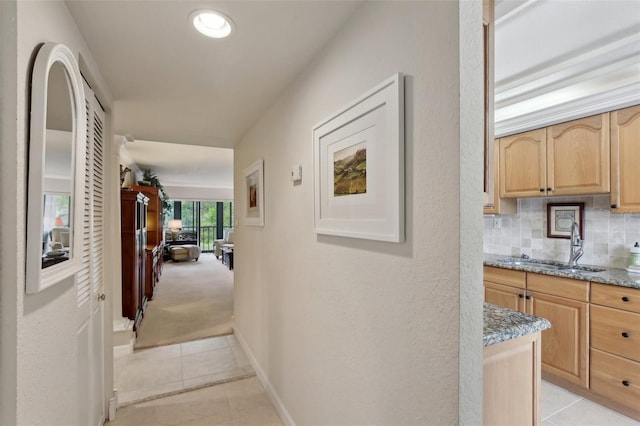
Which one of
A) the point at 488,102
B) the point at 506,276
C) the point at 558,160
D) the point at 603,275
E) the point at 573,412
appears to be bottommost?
the point at 573,412

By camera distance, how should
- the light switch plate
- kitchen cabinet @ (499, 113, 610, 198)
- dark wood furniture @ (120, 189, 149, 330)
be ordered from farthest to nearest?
dark wood furniture @ (120, 189, 149, 330) < kitchen cabinet @ (499, 113, 610, 198) < the light switch plate

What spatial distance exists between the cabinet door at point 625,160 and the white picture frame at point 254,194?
2.81m

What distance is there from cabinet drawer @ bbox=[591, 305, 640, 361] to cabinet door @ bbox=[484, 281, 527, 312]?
0.51 m

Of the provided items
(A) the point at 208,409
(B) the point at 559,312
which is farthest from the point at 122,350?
(B) the point at 559,312

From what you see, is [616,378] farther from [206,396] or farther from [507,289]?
[206,396]

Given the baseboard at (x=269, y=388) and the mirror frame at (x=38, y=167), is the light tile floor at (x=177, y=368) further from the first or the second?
the mirror frame at (x=38, y=167)

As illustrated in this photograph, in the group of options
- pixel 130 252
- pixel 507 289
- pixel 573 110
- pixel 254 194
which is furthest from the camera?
pixel 130 252

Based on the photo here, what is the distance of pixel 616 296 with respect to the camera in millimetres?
2141

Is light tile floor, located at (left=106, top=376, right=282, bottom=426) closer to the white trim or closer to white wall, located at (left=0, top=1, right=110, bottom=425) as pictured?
white wall, located at (left=0, top=1, right=110, bottom=425)

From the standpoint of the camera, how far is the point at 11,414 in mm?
795

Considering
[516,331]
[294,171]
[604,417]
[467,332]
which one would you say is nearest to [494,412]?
[516,331]

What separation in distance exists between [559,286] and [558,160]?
1.13m

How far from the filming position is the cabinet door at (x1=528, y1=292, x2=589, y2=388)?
2.33 metres

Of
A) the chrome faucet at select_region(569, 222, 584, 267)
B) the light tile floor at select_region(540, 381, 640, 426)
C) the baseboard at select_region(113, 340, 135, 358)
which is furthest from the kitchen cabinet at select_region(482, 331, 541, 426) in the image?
the baseboard at select_region(113, 340, 135, 358)
